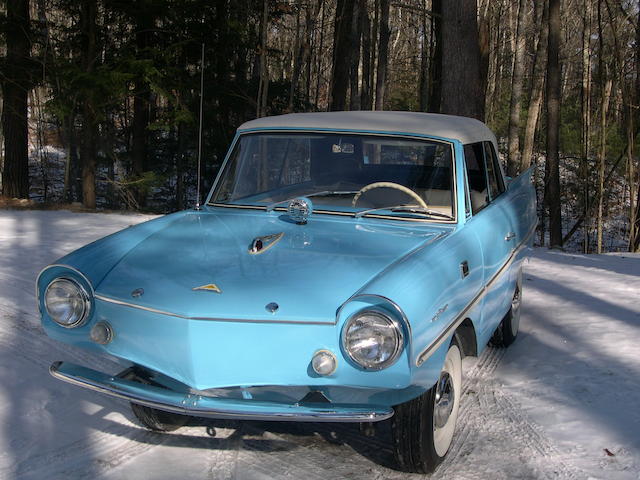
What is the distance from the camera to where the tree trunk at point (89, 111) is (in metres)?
15.7

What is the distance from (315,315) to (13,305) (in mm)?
4145

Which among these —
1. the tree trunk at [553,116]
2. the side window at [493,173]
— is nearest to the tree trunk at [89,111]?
the tree trunk at [553,116]

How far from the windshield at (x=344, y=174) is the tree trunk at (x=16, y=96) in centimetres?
1322

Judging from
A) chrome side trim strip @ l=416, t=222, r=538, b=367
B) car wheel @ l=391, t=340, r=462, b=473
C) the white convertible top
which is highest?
the white convertible top

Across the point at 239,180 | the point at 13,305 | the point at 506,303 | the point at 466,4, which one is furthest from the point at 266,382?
the point at 466,4

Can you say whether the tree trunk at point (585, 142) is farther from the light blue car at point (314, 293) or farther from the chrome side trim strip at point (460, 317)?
the light blue car at point (314, 293)

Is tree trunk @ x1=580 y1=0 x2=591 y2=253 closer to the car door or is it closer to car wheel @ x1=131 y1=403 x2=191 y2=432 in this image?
the car door

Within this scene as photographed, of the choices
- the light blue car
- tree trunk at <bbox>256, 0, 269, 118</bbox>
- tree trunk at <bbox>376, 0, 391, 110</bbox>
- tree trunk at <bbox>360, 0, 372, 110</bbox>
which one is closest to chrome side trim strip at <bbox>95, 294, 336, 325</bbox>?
the light blue car

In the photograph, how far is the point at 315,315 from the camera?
288cm

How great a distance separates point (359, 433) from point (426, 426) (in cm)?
69

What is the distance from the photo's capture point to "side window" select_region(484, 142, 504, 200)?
17.2 ft

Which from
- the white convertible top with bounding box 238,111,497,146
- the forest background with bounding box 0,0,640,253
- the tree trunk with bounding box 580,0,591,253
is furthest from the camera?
the tree trunk with bounding box 580,0,591,253

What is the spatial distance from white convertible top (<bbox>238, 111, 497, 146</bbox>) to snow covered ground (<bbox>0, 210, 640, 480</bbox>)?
1.72 m

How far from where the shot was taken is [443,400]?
136 inches
